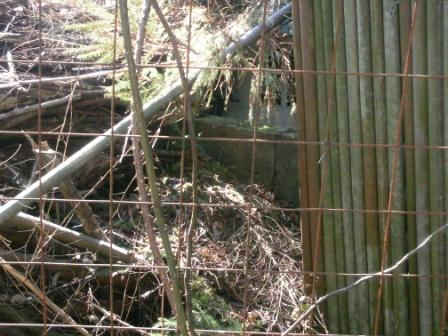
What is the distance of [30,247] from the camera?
4.20m

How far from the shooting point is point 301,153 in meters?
3.94

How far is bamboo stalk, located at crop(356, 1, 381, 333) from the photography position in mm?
3613

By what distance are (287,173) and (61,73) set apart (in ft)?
6.22

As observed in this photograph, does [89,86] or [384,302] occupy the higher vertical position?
[89,86]

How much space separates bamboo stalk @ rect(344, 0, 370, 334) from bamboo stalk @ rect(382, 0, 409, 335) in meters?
0.14

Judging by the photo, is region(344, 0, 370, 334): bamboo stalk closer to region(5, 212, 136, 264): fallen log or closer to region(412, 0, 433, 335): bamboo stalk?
region(412, 0, 433, 335): bamboo stalk

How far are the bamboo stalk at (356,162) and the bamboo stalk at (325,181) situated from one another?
0.43 feet

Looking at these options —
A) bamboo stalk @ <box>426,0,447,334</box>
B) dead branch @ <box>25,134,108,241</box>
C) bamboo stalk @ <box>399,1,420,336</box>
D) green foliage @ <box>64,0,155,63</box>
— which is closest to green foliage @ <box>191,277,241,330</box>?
dead branch @ <box>25,134,108,241</box>

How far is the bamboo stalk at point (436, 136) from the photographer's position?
346cm

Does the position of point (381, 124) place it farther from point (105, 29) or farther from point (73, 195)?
point (105, 29)

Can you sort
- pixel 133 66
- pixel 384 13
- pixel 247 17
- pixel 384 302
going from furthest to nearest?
1. pixel 247 17
2. pixel 384 302
3. pixel 384 13
4. pixel 133 66

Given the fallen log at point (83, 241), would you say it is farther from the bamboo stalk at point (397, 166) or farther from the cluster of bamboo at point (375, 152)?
the bamboo stalk at point (397, 166)

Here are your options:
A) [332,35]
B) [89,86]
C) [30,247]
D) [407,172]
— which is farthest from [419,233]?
[89,86]

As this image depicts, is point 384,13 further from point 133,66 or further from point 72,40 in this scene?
point 72,40
